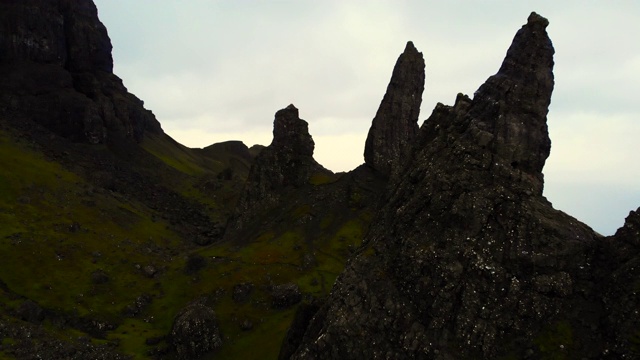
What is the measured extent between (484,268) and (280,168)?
11808cm

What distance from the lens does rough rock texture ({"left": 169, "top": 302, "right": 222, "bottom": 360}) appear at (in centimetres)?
9156

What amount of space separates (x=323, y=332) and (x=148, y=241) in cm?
12180

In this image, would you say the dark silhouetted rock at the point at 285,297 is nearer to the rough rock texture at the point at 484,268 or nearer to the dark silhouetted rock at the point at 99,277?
the dark silhouetted rock at the point at 99,277

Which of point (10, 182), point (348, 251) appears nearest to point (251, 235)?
point (348, 251)

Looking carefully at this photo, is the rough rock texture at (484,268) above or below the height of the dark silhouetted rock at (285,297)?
above

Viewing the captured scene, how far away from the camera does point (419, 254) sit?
49.1m

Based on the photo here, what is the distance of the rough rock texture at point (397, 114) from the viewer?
500ft

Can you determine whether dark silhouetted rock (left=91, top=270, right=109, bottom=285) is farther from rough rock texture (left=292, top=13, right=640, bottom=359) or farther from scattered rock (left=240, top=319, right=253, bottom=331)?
rough rock texture (left=292, top=13, right=640, bottom=359)

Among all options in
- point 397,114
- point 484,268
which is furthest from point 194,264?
point 484,268

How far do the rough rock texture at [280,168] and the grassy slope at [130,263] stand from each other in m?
14.4

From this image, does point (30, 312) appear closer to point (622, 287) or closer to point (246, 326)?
point (246, 326)

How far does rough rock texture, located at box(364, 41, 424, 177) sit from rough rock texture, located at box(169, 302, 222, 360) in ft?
258

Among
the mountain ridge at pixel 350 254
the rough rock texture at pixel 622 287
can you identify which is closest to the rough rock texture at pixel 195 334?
the mountain ridge at pixel 350 254

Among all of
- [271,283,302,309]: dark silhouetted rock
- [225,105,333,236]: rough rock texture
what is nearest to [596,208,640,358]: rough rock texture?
[271,283,302,309]: dark silhouetted rock
